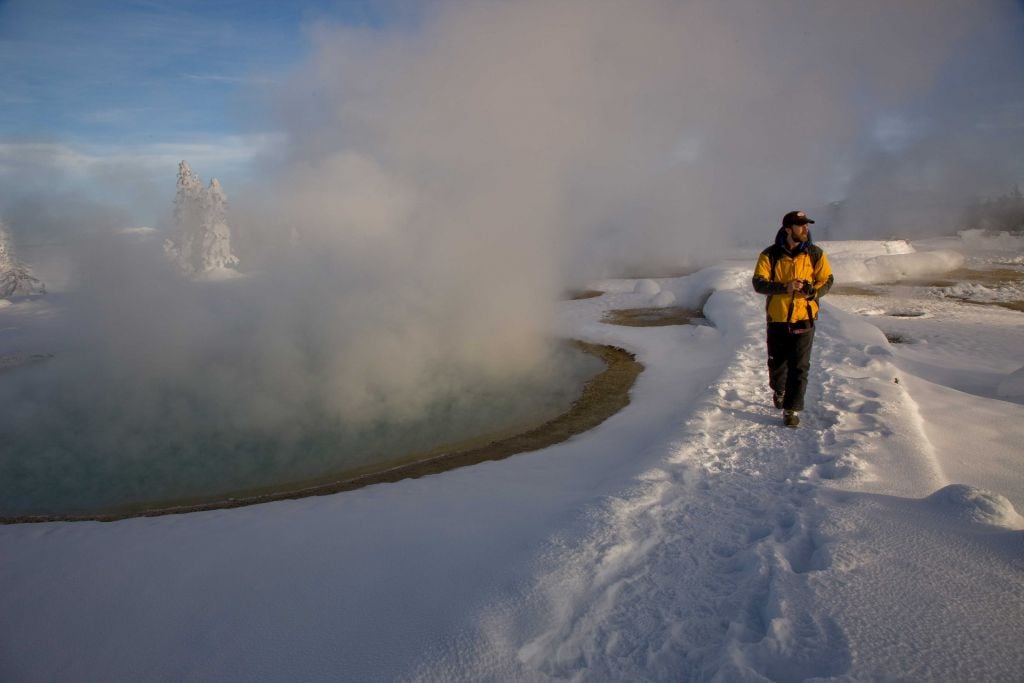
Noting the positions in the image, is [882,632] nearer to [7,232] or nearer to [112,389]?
[112,389]

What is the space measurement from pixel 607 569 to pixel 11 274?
3735cm

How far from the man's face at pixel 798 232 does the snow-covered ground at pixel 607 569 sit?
5.17 ft

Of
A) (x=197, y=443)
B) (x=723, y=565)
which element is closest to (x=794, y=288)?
(x=723, y=565)

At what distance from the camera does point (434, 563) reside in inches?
113

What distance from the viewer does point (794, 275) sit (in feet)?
14.0

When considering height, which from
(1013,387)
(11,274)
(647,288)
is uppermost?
(11,274)

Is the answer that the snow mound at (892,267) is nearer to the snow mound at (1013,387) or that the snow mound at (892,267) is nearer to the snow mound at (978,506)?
the snow mound at (1013,387)

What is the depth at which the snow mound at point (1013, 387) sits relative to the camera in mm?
5371

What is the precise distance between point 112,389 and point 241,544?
26.3 feet

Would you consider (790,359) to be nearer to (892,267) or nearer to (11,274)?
(892,267)

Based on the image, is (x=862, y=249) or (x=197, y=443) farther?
(x=862, y=249)

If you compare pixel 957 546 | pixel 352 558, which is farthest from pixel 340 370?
pixel 957 546

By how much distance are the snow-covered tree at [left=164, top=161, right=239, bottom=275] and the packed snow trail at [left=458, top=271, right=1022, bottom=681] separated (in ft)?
115

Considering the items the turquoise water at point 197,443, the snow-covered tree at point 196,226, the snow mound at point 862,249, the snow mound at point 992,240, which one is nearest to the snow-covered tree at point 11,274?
the snow-covered tree at point 196,226
